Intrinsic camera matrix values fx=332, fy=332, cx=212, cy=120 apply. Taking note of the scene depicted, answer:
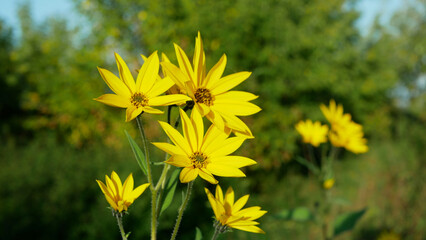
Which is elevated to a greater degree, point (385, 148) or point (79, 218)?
point (385, 148)

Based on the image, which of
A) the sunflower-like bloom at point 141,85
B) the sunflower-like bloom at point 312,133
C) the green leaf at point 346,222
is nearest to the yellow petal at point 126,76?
the sunflower-like bloom at point 141,85

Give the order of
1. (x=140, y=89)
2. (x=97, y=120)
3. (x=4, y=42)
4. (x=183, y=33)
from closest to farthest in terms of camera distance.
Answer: (x=140, y=89), (x=183, y=33), (x=97, y=120), (x=4, y=42)

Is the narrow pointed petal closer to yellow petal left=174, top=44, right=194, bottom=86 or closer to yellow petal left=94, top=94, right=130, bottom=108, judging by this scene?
yellow petal left=174, top=44, right=194, bottom=86

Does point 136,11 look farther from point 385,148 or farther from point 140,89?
point 385,148

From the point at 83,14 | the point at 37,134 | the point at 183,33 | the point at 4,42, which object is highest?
the point at 4,42

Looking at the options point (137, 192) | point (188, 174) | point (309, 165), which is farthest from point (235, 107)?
point (309, 165)

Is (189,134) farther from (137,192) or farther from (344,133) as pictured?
(344,133)

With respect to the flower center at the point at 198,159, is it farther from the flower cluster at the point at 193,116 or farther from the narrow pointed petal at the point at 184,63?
the narrow pointed petal at the point at 184,63

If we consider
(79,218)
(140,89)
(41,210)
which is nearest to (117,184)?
(140,89)
